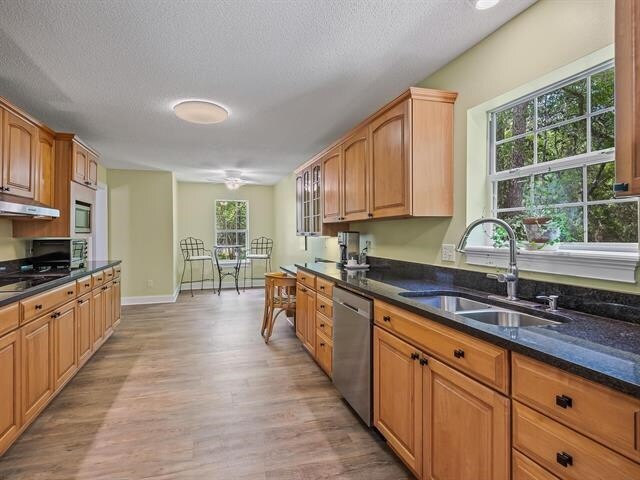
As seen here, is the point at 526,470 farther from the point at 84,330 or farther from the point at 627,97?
the point at 84,330

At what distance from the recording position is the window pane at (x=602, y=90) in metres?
1.54

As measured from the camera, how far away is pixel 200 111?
293cm

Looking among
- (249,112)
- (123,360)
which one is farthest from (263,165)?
(123,360)

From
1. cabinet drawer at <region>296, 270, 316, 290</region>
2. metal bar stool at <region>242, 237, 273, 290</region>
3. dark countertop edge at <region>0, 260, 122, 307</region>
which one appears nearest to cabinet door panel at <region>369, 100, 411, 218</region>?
cabinet drawer at <region>296, 270, 316, 290</region>

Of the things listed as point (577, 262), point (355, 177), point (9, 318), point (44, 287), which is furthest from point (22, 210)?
point (577, 262)

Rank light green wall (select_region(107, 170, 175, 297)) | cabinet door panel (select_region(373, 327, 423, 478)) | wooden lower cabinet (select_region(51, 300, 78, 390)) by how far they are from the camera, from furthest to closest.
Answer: light green wall (select_region(107, 170, 175, 297)) < wooden lower cabinet (select_region(51, 300, 78, 390)) < cabinet door panel (select_region(373, 327, 423, 478))

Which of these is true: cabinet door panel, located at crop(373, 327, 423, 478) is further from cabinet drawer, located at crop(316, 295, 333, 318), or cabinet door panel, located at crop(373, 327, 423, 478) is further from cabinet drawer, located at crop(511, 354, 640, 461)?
cabinet drawer, located at crop(316, 295, 333, 318)

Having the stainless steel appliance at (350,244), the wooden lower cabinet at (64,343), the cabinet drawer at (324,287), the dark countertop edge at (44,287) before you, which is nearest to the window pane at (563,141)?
the cabinet drawer at (324,287)

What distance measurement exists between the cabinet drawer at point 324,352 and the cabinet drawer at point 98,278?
7.14 feet

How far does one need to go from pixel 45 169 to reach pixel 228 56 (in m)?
2.21

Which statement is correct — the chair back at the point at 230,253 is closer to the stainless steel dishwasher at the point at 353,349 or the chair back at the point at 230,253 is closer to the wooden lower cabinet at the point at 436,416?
the stainless steel dishwasher at the point at 353,349

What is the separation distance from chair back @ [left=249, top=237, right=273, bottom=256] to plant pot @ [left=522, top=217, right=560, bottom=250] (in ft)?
22.1

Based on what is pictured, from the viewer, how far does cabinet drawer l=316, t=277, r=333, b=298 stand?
2707 millimetres

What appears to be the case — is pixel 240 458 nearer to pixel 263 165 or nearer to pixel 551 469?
pixel 551 469
